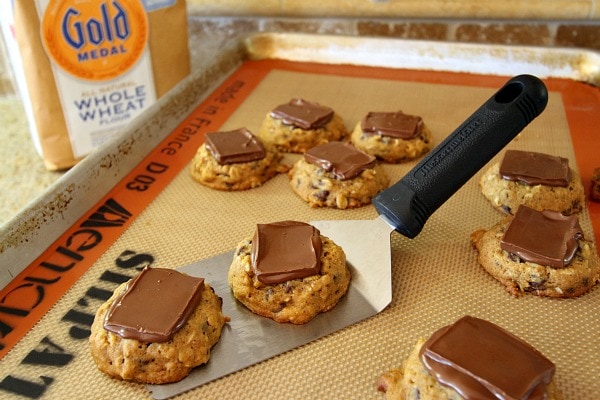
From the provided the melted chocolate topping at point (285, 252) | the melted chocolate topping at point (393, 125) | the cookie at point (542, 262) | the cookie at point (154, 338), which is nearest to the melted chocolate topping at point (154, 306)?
the cookie at point (154, 338)

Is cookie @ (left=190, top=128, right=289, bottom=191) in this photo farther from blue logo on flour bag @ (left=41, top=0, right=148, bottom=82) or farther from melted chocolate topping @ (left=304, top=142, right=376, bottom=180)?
blue logo on flour bag @ (left=41, top=0, right=148, bottom=82)

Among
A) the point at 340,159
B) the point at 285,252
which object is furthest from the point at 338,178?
the point at 285,252

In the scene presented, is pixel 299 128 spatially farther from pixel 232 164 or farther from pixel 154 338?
pixel 154 338

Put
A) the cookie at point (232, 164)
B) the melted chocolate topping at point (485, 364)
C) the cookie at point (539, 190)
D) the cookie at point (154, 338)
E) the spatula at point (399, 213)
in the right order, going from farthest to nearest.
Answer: the cookie at point (232, 164)
the cookie at point (539, 190)
the spatula at point (399, 213)
the cookie at point (154, 338)
the melted chocolate topping at point (485, 364)

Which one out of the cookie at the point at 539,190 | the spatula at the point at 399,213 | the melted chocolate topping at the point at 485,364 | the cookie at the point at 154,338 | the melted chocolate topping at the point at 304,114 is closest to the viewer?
the melted chocolate topping at the point at 485,364

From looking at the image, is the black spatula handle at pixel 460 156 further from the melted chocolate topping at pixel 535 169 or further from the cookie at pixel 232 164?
the cookie at pixel 232 164

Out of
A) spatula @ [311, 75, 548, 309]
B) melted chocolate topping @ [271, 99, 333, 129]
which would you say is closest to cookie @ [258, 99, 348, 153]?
melted chocolate topping @ [271, 99, 333, 129]

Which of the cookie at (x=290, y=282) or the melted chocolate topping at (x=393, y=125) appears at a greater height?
the melted chocolate topping at (x=393, y=125)
